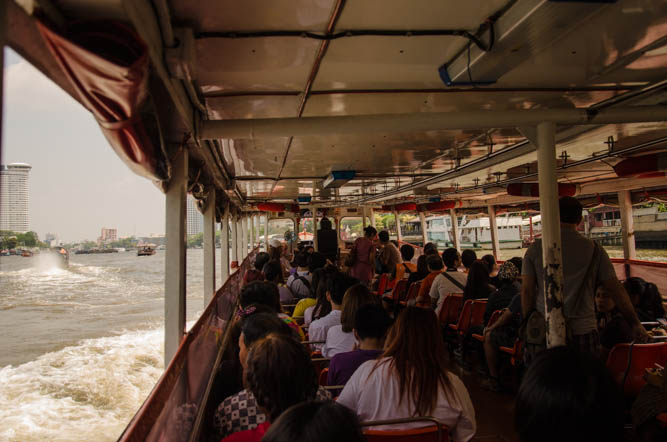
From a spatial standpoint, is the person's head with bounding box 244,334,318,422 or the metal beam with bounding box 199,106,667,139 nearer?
the person's head with bounding box 244,334,318,422

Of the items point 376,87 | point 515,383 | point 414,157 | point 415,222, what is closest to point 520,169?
point 414,157

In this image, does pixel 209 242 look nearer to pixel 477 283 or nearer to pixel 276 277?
pixel 276 277

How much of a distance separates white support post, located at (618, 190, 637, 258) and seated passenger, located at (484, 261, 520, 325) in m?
5.30

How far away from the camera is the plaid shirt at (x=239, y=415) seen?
6.04ft

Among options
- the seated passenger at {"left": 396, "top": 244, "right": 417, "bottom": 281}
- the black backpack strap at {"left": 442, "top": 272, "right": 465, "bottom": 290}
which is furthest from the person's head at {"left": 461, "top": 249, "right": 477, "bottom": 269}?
the seated passenger at {"left": 396, "top": 244, "right": 417, "bottom": 281}

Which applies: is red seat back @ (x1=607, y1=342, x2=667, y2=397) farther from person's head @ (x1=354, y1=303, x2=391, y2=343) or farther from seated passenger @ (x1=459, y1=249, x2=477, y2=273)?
seated passenger @ (x1=459, y1=249, x2=477, y2=273)

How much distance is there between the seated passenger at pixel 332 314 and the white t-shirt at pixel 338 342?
0.35 meters

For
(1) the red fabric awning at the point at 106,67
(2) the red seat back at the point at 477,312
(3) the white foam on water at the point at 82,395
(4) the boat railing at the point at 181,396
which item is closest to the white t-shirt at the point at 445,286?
(2) the red seat back at the point at 477,312

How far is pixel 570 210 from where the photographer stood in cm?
310

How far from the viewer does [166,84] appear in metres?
2.27

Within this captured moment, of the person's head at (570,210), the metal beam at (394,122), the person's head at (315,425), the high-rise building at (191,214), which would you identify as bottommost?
the person's head at (315,425)

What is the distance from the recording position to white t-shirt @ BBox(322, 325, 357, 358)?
300 cm

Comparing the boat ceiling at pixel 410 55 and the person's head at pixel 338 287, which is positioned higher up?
the boat ceiling at pixel 410 55

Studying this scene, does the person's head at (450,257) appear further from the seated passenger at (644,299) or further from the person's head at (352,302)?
the person's head at (352,302)
